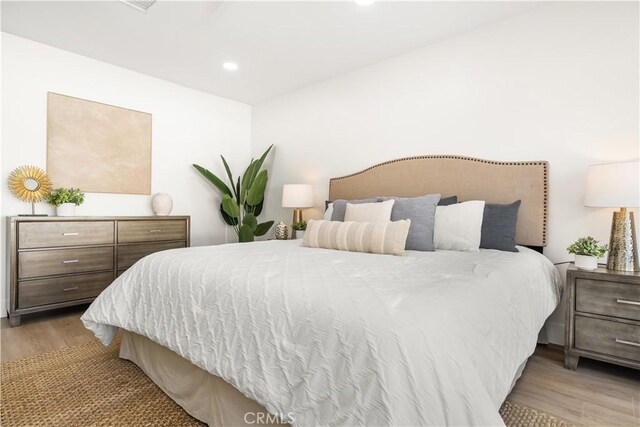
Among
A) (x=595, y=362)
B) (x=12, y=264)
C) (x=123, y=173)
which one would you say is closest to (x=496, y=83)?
(x=595, y=362)

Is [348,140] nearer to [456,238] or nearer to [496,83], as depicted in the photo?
[496,83]

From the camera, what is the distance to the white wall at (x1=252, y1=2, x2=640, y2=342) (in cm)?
216

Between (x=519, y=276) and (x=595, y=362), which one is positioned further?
(x=595, y=362)

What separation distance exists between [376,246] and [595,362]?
1502 millimetres

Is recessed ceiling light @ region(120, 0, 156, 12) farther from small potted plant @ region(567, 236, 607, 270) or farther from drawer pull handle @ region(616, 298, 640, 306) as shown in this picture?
drawer pull handle @ region(616, 298, 640, 306)

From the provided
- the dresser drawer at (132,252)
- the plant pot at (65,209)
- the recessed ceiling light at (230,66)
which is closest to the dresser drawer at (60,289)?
the dresser drawer at (132,252)

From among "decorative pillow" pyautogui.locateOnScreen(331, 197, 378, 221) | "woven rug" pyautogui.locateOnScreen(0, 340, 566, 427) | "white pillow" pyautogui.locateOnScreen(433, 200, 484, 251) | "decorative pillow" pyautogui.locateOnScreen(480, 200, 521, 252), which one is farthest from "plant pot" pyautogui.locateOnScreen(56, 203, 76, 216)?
"decorative pillow" pyautogui.locateOnScreen(480, 200, 521, 252)

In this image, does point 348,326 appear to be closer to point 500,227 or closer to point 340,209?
point 500,227

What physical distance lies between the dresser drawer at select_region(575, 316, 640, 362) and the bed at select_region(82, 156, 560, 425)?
0.68 ft

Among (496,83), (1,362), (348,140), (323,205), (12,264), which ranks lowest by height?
(1,362)

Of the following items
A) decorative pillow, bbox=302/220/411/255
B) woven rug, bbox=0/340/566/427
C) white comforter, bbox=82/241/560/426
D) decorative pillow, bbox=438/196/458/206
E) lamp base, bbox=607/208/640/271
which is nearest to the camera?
white comforter, bbox=82/241/560/426

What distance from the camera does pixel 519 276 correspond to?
5.42ft

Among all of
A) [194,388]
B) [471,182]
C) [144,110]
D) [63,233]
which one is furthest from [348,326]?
[144,110]

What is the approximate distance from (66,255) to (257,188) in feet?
6.79
